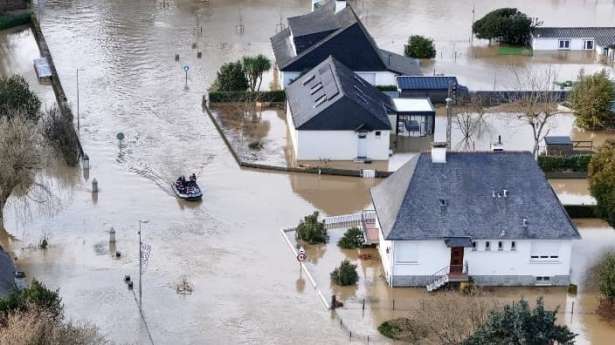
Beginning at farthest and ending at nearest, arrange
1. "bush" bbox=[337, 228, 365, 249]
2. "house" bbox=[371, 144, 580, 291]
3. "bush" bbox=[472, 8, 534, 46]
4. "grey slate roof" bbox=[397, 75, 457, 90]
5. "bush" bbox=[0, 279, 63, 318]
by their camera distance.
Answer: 1. "bush" bbox=[472, 8, 534, 46]
2. "grey slate roof" bbox=[397, 75, 457, 90]
3. "bush" bbox=[337, 228, 365, 249]
4. "house" bbox=[371, 144, 580, 291]
5. "bush" bbox=[0, 279, 63, 318]

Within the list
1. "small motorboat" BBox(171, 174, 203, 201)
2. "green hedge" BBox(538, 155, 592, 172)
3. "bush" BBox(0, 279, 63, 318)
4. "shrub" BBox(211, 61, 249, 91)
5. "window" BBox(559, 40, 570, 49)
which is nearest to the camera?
"bush" BBox(0, 279, 63, 318)

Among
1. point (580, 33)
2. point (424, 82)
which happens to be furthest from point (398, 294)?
point (580, 33)

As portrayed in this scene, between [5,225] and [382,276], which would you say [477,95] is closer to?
[382,276]

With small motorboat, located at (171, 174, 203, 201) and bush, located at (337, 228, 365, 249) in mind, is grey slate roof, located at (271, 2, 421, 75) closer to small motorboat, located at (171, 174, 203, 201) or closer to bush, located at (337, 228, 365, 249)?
small motorboat, located at (171, 174, 203, 201)

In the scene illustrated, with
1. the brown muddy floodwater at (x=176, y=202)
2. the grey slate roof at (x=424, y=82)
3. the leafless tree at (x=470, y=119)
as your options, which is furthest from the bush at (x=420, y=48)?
the leafless tree at (x=470, y=119)

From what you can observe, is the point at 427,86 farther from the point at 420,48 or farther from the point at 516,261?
the point at 516,261

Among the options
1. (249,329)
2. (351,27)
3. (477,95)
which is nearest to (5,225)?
(249,329)

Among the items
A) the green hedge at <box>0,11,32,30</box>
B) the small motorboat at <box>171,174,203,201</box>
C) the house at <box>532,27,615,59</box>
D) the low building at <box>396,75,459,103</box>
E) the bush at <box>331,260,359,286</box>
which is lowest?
the bush at <box>331,260,359,286</box>

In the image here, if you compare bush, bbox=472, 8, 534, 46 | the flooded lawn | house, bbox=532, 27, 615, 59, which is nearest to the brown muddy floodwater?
the flooded lawn
